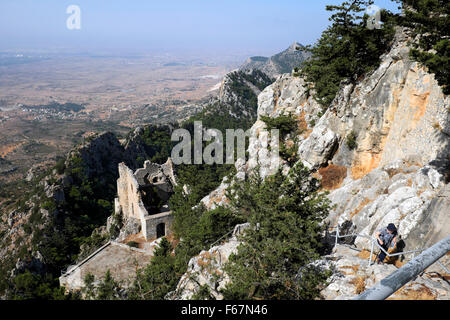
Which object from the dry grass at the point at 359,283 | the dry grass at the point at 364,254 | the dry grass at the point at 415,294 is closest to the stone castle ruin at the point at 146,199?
the dry grass at the point at 364,254

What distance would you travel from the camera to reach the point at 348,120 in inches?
709

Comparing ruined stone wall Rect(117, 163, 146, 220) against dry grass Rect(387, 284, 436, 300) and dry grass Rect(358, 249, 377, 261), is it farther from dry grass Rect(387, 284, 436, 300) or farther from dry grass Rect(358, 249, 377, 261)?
dry grass Rect(387, 284, 436, 300)

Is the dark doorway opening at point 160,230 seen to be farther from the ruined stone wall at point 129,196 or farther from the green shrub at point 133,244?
the green shrub at point 133,244

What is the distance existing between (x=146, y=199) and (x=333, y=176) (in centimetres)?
1874

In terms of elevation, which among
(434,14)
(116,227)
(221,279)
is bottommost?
(116,227)

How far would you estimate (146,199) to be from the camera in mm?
28609

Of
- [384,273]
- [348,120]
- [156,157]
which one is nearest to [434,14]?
[384,273]

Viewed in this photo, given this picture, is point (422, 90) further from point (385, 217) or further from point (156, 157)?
point (156, 157)

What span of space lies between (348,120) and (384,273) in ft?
42.4

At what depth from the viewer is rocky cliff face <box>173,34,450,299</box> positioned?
29.7ft

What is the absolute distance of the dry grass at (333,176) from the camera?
17469 mm

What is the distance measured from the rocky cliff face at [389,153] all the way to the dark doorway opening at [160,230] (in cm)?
1166

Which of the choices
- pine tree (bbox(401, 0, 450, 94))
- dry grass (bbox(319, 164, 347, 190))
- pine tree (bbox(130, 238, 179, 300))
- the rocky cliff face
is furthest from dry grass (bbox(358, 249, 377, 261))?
dry grass (bbox(319, 164, 347, 190))

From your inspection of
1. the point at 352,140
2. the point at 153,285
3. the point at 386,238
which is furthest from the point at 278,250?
the point at 352,140
